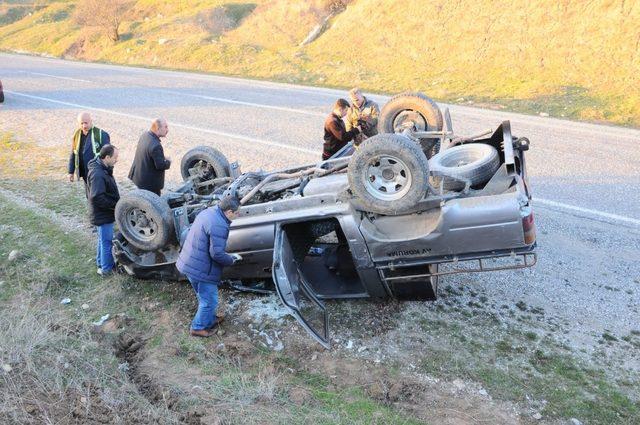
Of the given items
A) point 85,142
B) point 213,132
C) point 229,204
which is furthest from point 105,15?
point 229,204

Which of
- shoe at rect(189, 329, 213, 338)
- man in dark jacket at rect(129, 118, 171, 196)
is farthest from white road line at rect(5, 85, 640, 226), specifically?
shoe at rect(189, 329, 213, 338)

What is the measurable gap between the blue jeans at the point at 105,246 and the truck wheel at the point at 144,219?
48cm

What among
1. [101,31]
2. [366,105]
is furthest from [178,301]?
[101,31]

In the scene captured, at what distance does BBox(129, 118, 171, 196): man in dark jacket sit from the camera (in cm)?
676

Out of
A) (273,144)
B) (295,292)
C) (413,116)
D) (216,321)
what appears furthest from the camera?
(273,144)

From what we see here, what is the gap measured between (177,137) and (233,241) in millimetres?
6798

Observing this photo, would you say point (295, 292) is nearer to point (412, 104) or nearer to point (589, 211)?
point (412, 104)

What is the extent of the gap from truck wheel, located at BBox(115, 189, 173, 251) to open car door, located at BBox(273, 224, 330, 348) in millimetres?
1466

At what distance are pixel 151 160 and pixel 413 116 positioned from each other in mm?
3348

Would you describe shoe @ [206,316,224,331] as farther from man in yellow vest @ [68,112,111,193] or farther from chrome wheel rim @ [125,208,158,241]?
man in yellow vest @ [68,112,111,193]

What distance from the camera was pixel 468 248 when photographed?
4625 mm

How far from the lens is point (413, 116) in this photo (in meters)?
6.98

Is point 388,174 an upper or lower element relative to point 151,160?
upper

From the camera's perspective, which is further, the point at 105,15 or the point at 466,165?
the point at 105,15
